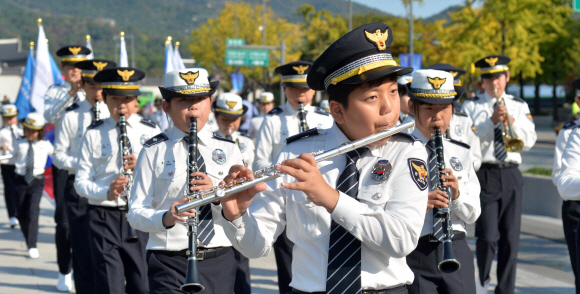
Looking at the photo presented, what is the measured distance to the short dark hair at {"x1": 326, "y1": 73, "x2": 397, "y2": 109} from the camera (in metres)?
2.84

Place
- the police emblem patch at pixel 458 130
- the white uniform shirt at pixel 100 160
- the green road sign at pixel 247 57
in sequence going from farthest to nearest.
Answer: the green road sign at pixel 247 57
the police emblem patch at pixel 458 130
the white uniform shirt at pixel 100 160

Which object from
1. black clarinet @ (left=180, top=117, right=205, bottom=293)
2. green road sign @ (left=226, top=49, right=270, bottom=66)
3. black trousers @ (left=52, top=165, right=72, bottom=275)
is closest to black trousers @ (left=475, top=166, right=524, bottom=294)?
black clarinet @ (left=180, top=117, right=205, bottom=293)

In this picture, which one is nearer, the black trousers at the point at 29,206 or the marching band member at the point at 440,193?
the marching band member at the point at 440,193

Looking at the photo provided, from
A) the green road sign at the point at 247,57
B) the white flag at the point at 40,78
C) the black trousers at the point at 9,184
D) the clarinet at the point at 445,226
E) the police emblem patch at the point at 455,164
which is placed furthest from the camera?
the green road sign at the point at 247,57

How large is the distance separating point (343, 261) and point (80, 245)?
4.64 metres

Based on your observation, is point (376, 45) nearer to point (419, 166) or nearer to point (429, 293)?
point (419, 166)

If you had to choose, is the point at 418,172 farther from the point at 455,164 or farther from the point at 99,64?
the point at 99,64

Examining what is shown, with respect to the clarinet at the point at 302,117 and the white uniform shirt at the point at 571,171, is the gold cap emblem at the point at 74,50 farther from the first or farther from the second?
the white uniform shirt at the point at 571,171

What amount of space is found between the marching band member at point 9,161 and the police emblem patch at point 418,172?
10960mm

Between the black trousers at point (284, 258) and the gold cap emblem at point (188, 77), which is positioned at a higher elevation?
the gold cap emblem at point (188, 77)

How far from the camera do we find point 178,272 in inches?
180

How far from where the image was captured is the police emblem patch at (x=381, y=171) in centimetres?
286

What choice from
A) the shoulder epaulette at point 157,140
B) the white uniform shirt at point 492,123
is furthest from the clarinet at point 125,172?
the white uniform shirt at point 492,123

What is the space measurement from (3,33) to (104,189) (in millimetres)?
204025
